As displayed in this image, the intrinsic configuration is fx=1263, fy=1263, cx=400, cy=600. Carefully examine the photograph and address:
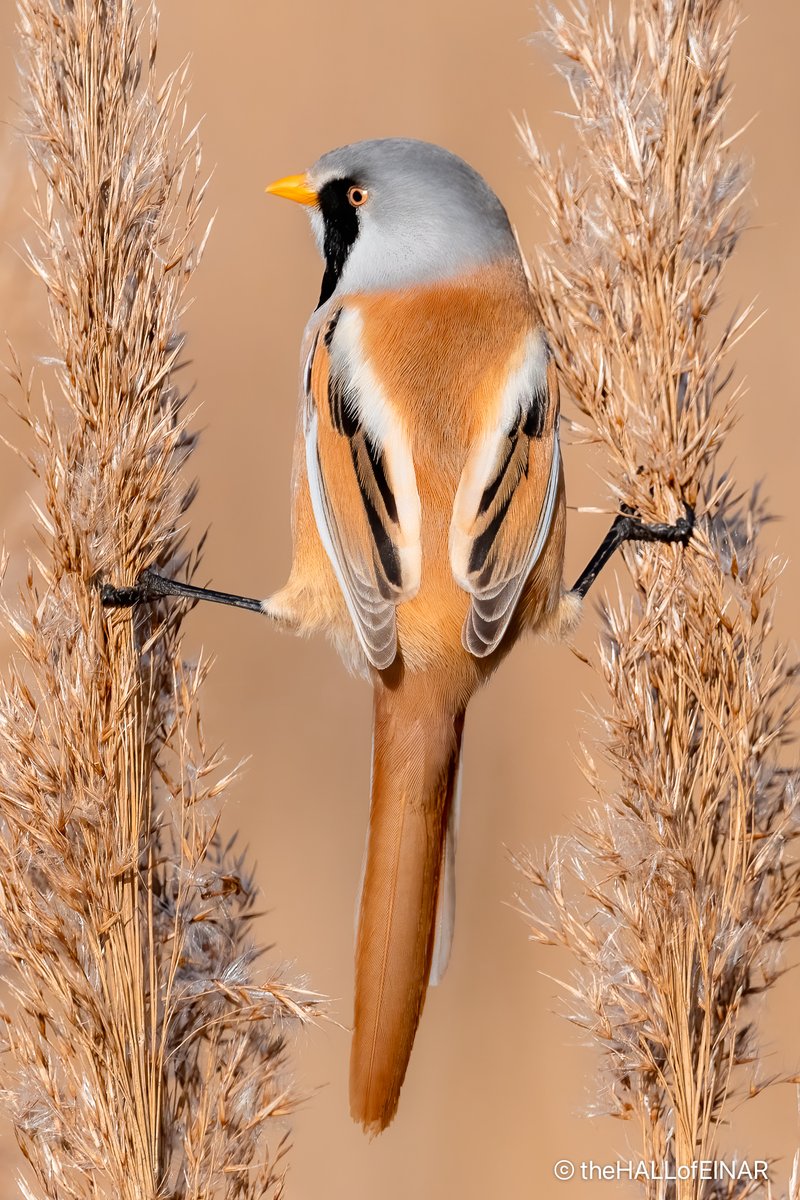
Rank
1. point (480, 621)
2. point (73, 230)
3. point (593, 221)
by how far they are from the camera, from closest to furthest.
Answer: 1. point (73, 230)
2. point (593, 221)
3. point (480, 621)

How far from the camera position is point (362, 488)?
5.28ft

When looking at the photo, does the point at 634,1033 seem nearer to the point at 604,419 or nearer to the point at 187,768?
the point at 187,768

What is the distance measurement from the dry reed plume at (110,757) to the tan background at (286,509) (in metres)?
0.93

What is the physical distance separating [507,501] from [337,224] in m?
0.53

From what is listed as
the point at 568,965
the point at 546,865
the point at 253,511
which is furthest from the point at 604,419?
the point at 568,965

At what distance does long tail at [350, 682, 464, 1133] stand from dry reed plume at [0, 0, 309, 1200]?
94 mm

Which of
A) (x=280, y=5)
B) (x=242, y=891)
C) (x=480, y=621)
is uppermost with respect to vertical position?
(x=280, y=5)

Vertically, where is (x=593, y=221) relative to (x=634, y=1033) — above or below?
above

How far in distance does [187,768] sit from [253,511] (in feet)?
3.51

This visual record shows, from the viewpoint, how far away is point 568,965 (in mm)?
2271

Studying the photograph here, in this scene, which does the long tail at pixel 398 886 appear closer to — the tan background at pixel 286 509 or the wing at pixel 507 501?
the wing at pixel 507 501

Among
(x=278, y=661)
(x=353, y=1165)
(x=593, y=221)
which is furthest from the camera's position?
(x=278, y=661)

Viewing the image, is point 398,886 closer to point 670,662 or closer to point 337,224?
point 670,662

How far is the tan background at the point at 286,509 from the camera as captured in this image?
224cm
